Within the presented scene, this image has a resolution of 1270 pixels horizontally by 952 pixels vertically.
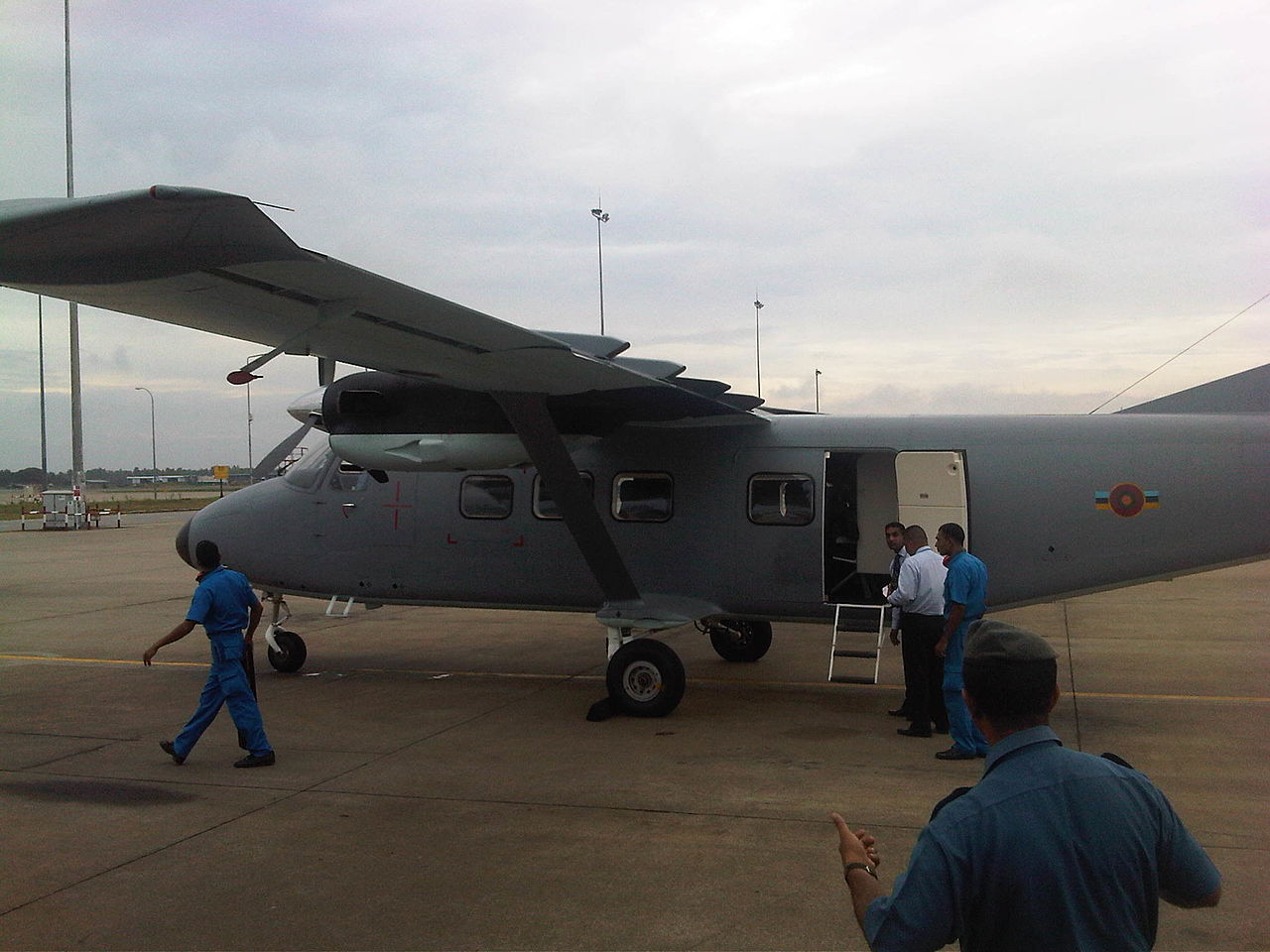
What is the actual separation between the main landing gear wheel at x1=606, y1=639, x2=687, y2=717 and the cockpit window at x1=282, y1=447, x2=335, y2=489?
4350mm

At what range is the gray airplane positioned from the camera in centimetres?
903

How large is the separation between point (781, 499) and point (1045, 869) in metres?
7.85

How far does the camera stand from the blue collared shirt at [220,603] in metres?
7.24

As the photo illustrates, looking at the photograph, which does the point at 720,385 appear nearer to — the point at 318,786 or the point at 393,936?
the point at 318,786

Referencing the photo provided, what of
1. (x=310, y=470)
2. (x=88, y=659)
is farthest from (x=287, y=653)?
(x=88, y=659)

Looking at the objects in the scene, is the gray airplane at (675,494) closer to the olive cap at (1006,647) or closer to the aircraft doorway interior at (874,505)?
the aircraft doorway interior at (874,505)

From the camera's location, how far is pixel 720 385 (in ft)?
31.8

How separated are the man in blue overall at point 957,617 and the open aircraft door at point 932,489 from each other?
1899 mm

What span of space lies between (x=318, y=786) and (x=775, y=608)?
4.63 m

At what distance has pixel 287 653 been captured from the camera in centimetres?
1141

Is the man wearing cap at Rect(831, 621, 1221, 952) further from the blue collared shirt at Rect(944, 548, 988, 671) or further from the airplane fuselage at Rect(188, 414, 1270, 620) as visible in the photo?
the airplane fuselage at Rect(188, 414, 1270, 620)

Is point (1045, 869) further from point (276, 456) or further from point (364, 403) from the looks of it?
point (276, 456)

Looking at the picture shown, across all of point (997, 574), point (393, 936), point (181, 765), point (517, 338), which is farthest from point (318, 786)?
point (997, 574)

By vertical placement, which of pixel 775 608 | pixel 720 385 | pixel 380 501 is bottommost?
pixel 775 608
